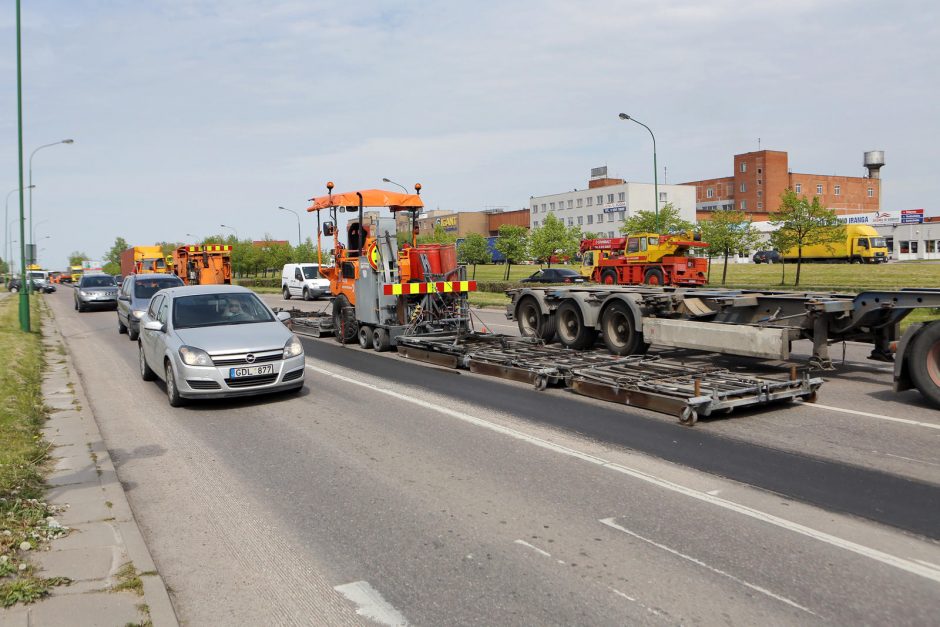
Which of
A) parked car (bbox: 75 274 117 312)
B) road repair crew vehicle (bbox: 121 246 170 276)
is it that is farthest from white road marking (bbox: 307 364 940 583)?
road repair crew vehicle (bbox: 121 246 170 276)

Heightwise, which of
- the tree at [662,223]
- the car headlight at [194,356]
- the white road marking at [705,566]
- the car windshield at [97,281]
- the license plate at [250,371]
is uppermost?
the tree at [662,223]

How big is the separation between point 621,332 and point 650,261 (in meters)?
20.7

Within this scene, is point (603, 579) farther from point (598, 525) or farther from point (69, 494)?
point (69, 494)

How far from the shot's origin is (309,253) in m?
63.6

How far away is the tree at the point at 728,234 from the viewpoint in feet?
130

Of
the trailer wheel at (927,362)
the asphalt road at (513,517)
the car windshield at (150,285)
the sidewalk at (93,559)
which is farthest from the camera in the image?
the car windshield at (150,285)

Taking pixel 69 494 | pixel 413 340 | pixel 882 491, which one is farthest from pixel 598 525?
pixel 413 340

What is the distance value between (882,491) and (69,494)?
6535mm

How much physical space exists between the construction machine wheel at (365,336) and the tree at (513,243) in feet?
109

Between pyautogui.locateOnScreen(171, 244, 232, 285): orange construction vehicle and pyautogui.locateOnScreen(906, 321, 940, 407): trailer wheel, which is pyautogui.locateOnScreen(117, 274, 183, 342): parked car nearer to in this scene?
pyautogui.locateOnScreen(171, 244, 232, 285): orange construction vehicle

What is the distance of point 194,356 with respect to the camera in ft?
30.6

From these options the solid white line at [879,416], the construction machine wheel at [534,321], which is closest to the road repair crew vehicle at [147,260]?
the construction machine wheel at [534,321]

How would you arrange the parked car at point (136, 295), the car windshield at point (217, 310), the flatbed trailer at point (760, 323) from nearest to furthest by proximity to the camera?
the flatbed trailer at point (760, 323) → the car windshield at point (217, 310) → the parked car at point (136, 295)

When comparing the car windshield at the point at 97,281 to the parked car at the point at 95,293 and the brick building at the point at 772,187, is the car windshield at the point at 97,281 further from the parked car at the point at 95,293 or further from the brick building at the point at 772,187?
the brick building at the point at 772,187
